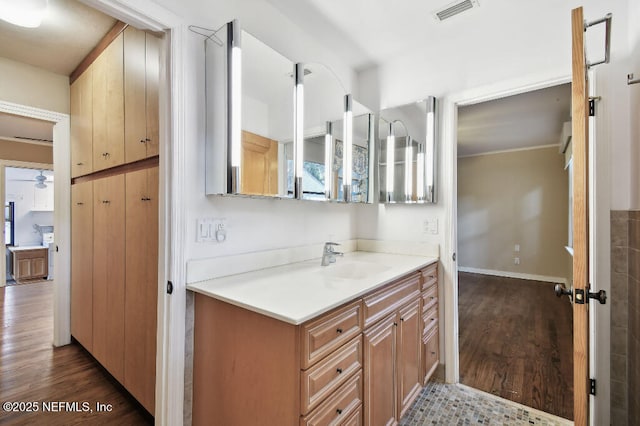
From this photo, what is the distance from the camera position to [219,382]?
1227 mm

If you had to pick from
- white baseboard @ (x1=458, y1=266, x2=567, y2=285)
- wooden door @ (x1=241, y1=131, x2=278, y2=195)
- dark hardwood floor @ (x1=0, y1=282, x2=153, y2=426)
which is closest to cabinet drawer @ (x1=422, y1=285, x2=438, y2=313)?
wooden door @ (x1=241, y1=131, x2=278, y2=195)

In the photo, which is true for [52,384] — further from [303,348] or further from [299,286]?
[303,348]

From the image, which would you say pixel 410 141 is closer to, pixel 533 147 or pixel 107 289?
pixel 107 289

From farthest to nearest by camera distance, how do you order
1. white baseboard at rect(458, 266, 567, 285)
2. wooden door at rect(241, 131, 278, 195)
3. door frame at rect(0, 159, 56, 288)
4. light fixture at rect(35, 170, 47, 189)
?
light fixture at rect(35, 170, 47, 189) → white baseboard at rect(458, 266, 567, 285) → door frame at rect(0, 159, 56, 288) → wooden door at rect(241, 131, 278, 195)

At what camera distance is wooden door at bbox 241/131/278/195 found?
1438mm

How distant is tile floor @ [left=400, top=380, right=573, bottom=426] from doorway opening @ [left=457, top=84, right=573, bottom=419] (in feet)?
0.31

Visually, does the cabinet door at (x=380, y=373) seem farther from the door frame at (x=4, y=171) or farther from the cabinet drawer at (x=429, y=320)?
the door frame at (x=4, y=171)

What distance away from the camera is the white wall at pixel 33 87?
2365 mm

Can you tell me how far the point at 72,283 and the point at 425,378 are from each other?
121 inches

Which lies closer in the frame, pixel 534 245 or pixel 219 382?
pixel 219 382

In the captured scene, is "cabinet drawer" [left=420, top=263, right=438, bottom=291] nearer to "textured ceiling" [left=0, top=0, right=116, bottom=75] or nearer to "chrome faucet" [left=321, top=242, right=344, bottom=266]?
"chrome faucet" [left=321, top=242, right=344, bottom=266]

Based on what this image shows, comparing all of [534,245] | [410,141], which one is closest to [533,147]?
[534,245]

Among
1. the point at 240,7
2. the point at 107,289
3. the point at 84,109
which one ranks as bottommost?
the point at 107,289

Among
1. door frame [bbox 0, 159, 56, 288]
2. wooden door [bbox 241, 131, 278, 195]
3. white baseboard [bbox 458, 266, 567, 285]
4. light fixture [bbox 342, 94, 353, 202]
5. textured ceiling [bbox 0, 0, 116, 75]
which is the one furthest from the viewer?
white baseboard [bbox 458, 266, 567, 285]
